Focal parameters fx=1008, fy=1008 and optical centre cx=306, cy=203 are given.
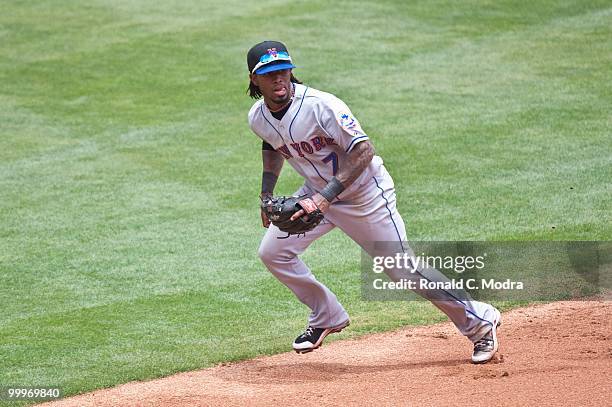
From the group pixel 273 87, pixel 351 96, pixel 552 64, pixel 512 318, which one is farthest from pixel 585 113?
pixel 273 87

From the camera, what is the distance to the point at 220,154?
34.8 feet

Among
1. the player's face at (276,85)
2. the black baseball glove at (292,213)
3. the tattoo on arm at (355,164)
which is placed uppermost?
the player's face at (276,85)

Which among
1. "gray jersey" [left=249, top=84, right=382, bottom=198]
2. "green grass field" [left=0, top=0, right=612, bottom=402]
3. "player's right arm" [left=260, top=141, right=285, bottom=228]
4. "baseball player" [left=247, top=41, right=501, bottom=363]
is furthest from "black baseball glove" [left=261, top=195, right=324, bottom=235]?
"green grass field" [left=0, top=0, right=612, bottom=402]

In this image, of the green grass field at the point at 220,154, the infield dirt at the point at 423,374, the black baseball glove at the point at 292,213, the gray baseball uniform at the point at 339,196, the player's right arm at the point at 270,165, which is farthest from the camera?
the green grass field at the point at 220,154

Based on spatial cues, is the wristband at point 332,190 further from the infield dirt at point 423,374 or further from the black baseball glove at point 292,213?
the infield dirt at point 423,374

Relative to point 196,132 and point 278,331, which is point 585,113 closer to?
point 196,132

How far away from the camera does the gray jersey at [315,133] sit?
552cm

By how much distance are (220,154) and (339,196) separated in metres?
5.03

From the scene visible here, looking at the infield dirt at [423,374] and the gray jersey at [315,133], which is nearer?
the infield dirt at [423,374]

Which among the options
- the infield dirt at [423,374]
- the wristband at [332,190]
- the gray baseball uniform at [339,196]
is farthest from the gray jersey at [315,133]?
the infield dirt at [423,374]

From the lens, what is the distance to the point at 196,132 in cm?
1129

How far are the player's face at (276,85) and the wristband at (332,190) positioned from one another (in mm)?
547

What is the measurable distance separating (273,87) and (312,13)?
982 centimetres

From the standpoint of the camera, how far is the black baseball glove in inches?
215
